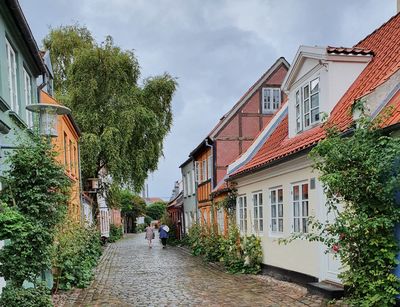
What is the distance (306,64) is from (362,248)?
20.4 ft

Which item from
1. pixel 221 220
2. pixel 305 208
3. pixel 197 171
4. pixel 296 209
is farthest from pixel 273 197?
pixel 197 171

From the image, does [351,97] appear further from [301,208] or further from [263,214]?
[263,214]

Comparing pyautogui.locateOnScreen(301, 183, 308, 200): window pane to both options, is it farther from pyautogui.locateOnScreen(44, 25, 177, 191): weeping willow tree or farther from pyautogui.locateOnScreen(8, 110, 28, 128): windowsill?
pyautogui.locateOnScreen(44, 25, 177, 191): weeping willow tree

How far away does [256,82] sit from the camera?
1912 centimetres

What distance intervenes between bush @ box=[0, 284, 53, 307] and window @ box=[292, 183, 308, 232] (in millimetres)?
5792

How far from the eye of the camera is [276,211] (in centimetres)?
1207

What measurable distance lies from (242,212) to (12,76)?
29.0ft

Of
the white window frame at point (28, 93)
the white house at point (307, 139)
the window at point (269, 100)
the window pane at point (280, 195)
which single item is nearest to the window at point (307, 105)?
the white house at point (307, 139)

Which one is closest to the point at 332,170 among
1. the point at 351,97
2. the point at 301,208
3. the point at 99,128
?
the point at 351,97

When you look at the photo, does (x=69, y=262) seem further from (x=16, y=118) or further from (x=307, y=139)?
(x=307, y=139)

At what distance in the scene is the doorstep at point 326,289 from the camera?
27.0 ft

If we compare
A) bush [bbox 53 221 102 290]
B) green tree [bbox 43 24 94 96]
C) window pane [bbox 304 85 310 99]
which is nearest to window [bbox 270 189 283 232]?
window pane [bbox 304 85 310 99]

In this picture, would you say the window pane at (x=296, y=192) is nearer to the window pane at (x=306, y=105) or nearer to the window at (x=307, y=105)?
the window at (x=307, y=105)

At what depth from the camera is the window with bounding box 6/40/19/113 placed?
340 inches
